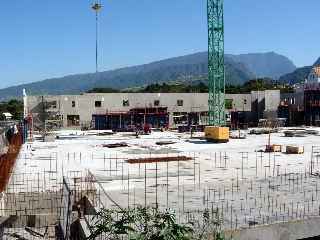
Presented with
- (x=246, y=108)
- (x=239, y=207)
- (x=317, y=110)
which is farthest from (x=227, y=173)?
(x=246, y=108)

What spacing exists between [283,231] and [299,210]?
222cm

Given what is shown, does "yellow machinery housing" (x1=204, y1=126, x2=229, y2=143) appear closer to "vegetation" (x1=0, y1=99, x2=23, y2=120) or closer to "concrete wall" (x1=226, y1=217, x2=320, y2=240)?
"concrete wall" (x1=226, y1=217, x2=320, y2=240)

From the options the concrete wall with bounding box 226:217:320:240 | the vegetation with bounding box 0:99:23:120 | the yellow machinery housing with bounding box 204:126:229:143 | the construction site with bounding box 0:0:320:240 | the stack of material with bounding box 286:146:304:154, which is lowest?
the concrete wall with bounding box 226:217:320:240

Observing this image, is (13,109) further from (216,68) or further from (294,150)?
(294,150)

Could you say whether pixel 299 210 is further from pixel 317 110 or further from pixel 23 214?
pixel 317 110

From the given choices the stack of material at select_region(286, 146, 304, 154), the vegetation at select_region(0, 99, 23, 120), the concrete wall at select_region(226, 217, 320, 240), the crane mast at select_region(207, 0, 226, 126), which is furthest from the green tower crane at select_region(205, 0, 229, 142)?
the vegetation at select_region(0, 99, 23, 120)

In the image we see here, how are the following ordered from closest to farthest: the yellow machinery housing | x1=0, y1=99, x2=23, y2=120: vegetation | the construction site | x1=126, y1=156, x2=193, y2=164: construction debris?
the construction site → x1=126, y1=156, x2=193, y2=164: construction debris → the yellow machinery housing → x1=0, y1=99, x2=23, y2=120: vegetation

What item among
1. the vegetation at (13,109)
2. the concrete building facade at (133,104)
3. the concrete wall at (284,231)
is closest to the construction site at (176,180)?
the concrete wall at (284,231)

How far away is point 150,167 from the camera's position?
32.1 metres

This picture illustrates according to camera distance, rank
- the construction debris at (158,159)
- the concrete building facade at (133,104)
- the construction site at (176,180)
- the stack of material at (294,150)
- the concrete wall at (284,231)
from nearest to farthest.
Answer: the concrete wall at (284,231) → the construction site at (176,180) → the construction debris at (158,159) → the stack of material at (294,150) → the concrete building facade at (133,104)

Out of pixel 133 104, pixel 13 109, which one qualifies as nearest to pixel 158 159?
pixel 133 104

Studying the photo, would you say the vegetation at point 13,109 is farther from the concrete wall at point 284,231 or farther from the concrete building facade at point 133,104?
the concrete wall at point 284,231

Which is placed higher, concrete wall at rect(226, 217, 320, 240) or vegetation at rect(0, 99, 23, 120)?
vegetation at rect(0, 99, 23, 120)

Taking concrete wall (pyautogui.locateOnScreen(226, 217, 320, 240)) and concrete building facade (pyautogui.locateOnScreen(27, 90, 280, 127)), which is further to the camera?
concrete building facade (pyautogui.locateOnScreen(27, 90, 280, 127))
